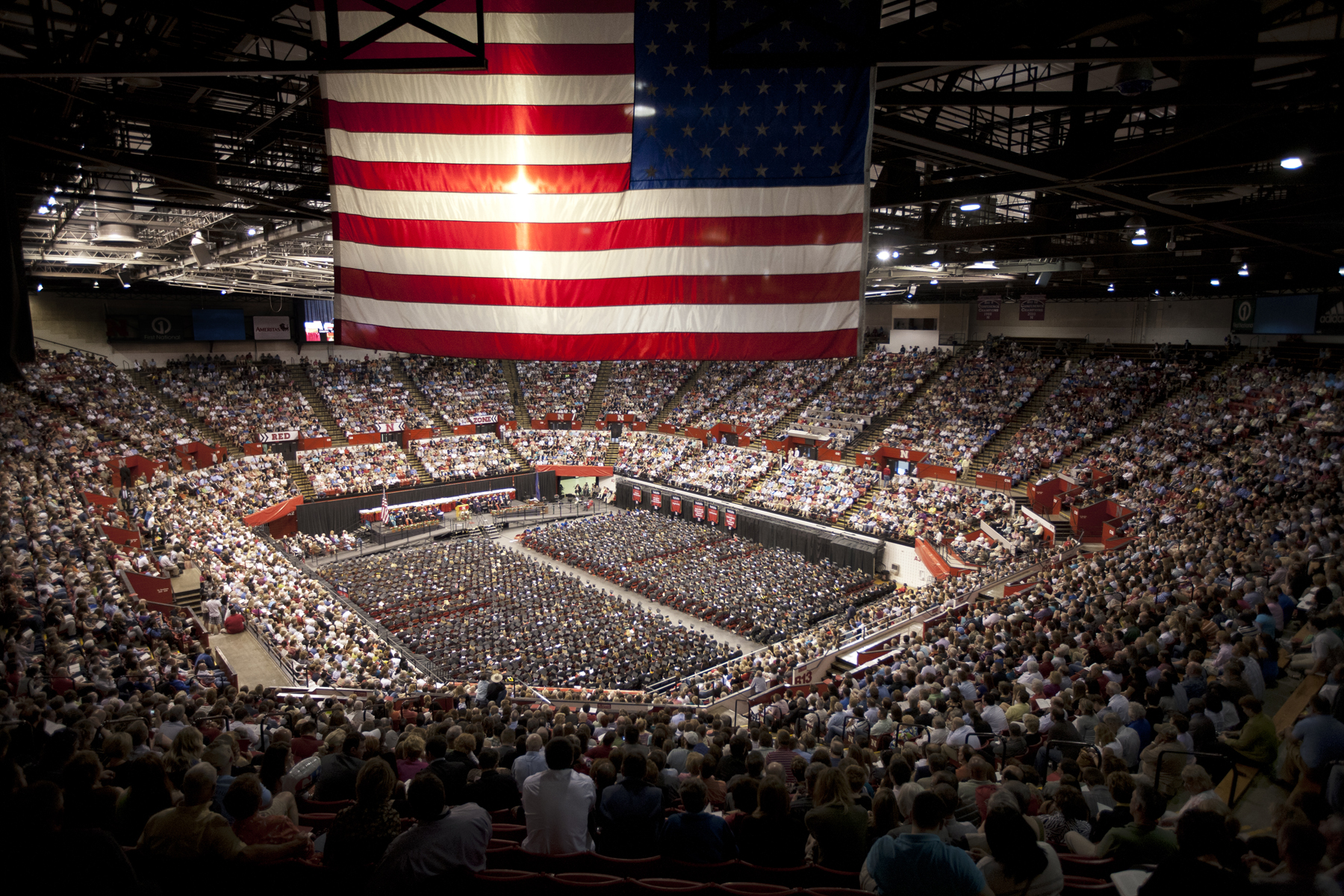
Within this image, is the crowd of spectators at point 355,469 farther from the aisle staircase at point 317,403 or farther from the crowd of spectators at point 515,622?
the crowd of spectators at point 515,622

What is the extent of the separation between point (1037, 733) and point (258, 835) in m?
7.09

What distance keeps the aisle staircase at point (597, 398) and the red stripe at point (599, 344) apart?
35.3 m

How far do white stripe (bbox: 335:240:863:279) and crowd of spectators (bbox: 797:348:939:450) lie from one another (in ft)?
88.2

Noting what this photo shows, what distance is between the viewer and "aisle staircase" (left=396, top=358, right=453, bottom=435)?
3906 cm

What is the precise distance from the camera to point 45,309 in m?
33.2

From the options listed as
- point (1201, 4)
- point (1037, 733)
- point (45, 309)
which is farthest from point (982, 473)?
point (45, 309)

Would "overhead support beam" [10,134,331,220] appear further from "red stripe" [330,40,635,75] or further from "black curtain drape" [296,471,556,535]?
"black curtain drape" [296,471,556,535]

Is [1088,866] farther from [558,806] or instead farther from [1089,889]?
[558,806]

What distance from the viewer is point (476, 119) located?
598 cm

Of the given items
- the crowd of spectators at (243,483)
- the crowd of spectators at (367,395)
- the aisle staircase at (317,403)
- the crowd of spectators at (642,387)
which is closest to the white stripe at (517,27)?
the crowd of spectators at (243,483)

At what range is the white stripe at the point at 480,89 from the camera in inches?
228

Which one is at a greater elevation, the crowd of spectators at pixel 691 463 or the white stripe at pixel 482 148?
the white stripe at pixel 482 148

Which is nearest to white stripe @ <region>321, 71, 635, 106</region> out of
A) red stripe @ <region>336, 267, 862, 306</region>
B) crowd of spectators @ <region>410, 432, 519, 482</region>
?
red stripe @ <region>336, 267, 862, 306</region>

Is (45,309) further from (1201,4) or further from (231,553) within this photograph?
(1201,4)
